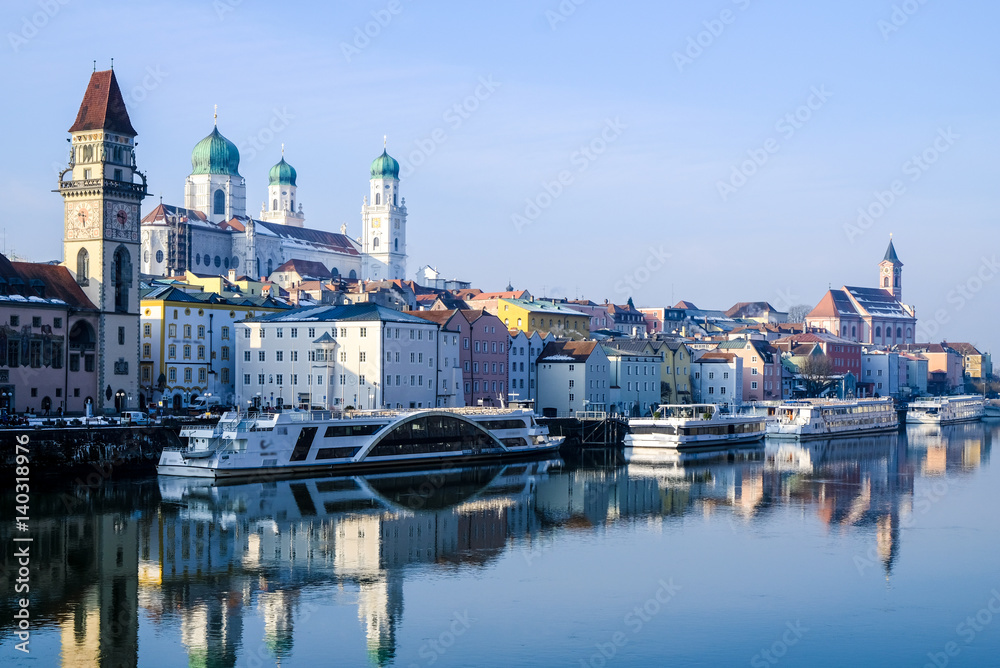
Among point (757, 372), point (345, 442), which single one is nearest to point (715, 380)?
point (757, 372)

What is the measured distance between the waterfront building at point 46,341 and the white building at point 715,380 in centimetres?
6143

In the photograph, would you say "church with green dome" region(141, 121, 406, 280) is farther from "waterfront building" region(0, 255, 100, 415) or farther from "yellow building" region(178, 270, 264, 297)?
"waterfront building" region(0, 255, 100, 415)

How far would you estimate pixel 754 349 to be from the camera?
129 m

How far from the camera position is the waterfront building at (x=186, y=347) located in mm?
86375

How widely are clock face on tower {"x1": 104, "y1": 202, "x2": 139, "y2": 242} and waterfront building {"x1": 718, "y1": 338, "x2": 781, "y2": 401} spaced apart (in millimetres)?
68978

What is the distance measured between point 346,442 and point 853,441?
54359mm

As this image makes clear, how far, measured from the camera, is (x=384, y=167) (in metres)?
196

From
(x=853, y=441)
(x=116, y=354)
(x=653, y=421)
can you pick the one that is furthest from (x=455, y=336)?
(x=853, y=441)

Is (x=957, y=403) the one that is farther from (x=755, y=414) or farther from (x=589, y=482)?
(x=589, y=482)

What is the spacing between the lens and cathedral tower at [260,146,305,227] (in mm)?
188250

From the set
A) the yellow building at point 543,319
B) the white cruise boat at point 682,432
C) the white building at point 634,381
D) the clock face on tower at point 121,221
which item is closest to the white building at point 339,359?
the clock face on tower at point 121,221

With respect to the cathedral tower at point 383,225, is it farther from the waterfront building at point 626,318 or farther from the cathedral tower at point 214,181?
the waterfront building at point 626,318

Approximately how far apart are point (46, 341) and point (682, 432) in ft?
141

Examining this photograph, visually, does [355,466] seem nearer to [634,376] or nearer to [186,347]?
[186,347]
